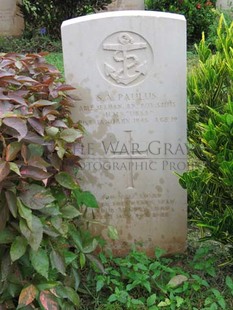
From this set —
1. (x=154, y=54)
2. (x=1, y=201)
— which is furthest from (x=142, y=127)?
(x=1, y=201)

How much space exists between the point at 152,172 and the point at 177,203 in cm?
24

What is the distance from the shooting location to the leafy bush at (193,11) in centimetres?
934

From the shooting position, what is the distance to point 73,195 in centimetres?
304

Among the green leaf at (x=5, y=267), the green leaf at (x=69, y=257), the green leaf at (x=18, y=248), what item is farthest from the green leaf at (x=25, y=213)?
the green leaf at (x=69, y=257)

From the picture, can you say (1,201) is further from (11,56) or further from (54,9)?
(54,9)

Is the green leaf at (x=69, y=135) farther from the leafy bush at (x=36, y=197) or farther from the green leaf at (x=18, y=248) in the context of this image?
the green leaf at (x=18, y=248)

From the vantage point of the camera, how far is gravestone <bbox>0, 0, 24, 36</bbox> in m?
9.99

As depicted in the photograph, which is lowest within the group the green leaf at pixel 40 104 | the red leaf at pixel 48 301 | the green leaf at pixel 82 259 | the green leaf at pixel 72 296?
the green leaf at pixel 72 296

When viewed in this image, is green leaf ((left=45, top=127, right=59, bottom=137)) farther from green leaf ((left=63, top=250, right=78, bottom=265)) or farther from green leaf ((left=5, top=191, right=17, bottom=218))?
green leaf ((left=63, top=250, right=78, bottom=265))

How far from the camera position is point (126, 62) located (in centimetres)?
315

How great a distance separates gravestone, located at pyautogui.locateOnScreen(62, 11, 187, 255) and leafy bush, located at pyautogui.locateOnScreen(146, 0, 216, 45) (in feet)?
21.1

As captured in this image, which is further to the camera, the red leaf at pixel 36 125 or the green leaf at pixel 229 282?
the green leaf at pixel 229 282

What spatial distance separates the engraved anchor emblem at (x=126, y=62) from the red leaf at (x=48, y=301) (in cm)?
126

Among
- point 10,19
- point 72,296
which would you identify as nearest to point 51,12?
point 10,19
